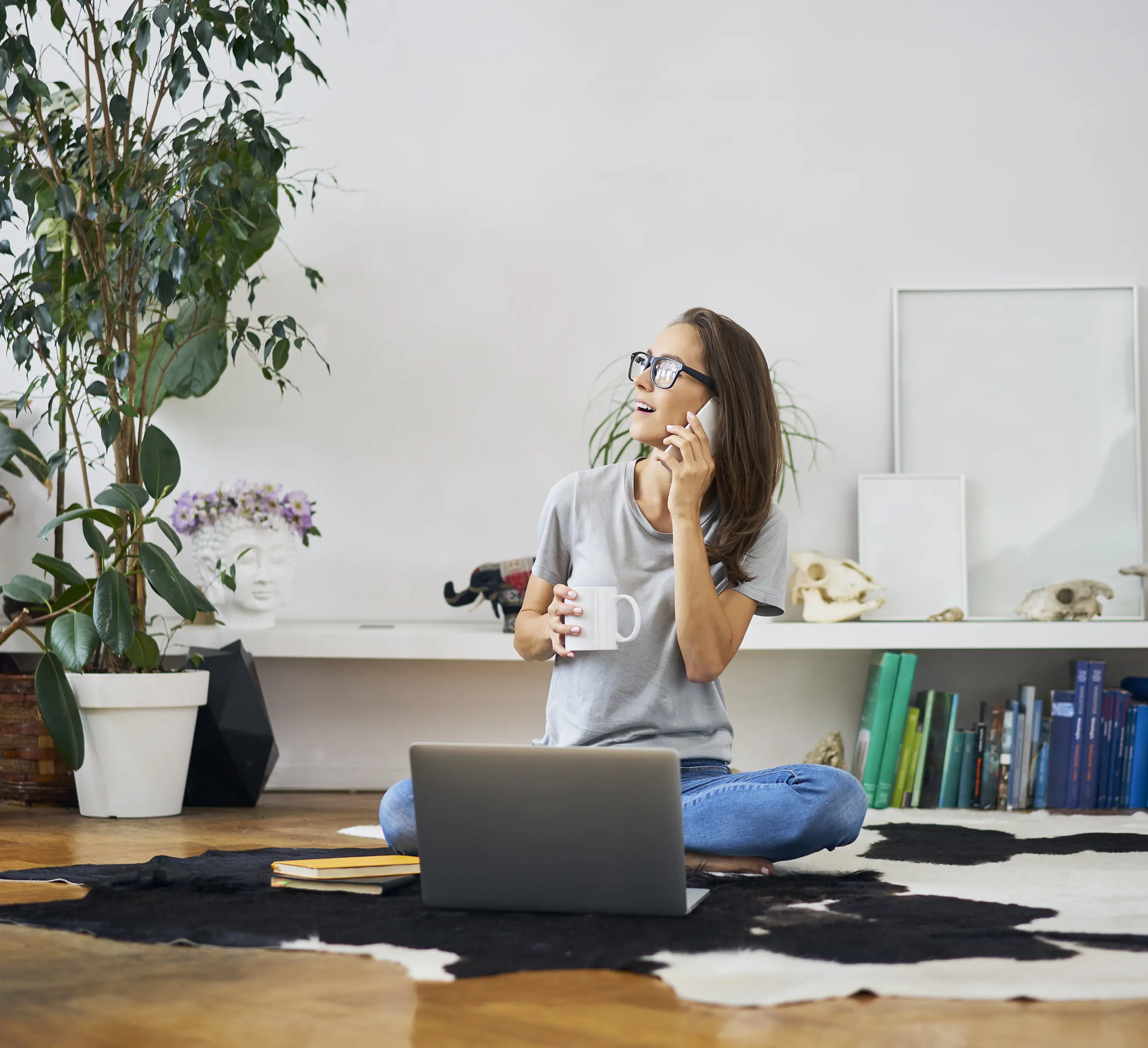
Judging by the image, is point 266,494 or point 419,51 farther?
point 419,51

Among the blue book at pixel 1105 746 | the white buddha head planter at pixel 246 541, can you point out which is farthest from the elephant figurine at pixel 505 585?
the blue book at pixel 1105 746

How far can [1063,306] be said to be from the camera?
331 cm

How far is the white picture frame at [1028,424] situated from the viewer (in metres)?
3.23

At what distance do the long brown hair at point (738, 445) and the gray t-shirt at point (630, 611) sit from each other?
3cm

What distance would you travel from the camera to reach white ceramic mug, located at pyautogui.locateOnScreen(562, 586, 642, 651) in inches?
66.1

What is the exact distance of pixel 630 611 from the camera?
187cm

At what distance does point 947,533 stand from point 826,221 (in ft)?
3.04

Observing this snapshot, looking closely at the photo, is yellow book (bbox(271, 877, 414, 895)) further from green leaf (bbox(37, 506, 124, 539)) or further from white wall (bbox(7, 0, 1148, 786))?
white wall (bbox(7, 0, 1148, 786))

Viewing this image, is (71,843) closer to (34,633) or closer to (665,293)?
(34,633)

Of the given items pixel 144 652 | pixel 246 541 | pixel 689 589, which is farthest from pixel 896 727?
pixel 144 652

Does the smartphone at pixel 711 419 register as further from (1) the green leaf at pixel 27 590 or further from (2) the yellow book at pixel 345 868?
(1) the green leaf at pixel 27 590

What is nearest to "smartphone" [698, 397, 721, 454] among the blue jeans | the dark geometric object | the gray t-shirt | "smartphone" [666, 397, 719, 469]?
"smartphone" [666, 397, 719, 469]

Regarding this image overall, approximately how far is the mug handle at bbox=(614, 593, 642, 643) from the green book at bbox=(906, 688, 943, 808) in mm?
1395

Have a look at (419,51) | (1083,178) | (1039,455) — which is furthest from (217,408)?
(1083,178)
